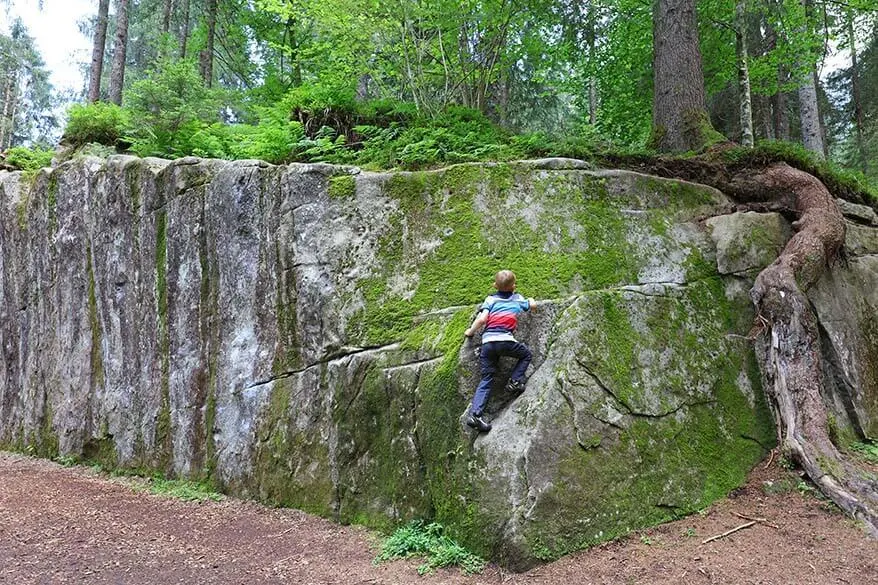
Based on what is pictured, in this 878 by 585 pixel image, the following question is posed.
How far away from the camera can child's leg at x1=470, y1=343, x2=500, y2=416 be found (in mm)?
5770

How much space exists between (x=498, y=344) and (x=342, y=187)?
333 centimetres

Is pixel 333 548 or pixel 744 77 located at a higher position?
pixel 744 77

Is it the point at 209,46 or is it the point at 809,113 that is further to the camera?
the point at 209,46

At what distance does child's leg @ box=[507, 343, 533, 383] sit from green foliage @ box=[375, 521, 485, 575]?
66.8 inches

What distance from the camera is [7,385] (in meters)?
11.9

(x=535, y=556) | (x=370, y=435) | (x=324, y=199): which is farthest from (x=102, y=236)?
(x=535, y=556)

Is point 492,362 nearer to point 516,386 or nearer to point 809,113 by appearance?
point 516,386

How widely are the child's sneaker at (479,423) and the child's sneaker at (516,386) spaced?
0.41 m

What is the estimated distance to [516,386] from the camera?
586 centimetres

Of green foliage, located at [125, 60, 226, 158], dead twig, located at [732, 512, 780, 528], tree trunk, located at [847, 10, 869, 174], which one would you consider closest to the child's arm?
dead twig, located at [732, 512, 780, 528]

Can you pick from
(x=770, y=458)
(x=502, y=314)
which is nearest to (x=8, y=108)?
(x=502, y=314)

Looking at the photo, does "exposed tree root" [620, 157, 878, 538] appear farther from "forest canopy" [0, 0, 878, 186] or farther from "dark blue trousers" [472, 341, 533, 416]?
"dark blue trousers" [472, 341, 533, 416]

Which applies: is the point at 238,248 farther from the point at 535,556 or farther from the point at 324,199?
the point at 535,556

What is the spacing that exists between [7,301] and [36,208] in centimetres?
216
